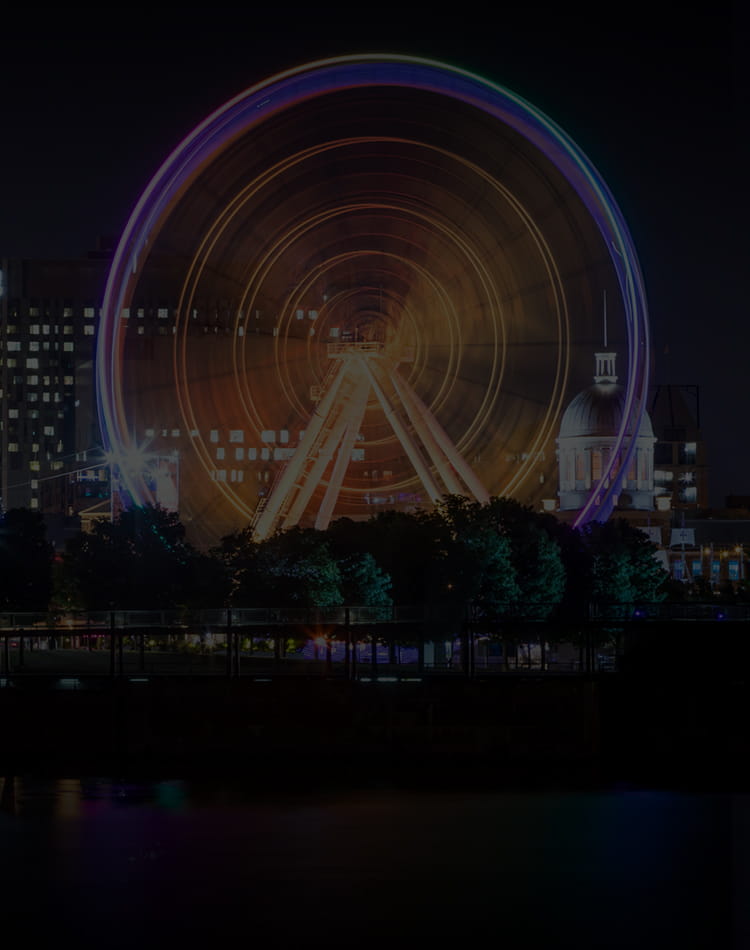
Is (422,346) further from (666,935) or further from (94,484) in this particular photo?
(94,484)

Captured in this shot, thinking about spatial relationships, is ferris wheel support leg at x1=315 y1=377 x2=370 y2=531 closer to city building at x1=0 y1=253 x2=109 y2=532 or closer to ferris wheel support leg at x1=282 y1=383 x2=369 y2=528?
ferris wheel support leg at x1=282 y1=383 x2=369 y2=528

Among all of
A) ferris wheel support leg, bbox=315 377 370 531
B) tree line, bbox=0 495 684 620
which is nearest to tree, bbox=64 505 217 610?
tree line, bbox=0 495 684 620

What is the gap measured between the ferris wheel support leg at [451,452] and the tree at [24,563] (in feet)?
51.1

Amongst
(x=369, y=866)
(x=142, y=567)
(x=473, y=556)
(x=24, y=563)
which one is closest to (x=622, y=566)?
(x=473, y=556)

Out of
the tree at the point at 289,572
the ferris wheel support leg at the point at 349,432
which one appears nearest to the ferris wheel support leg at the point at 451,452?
the ferris wheel support leg at the point at 349,432

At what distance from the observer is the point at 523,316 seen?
194 feet

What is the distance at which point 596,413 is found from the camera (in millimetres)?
107438

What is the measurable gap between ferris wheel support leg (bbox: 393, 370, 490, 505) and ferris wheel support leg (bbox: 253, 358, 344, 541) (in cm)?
215

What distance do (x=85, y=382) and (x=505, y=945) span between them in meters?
136

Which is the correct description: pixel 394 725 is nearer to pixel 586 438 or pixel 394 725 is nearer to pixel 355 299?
pixel 355 299

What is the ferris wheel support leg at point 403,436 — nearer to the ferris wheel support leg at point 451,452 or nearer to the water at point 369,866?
the ferris wheel support leg at point 451,452

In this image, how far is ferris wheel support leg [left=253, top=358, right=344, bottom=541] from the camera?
59500 millimetres

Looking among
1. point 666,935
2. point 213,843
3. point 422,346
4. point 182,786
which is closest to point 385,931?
point 666,935

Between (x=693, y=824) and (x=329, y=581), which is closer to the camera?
(x=693, y=824)
